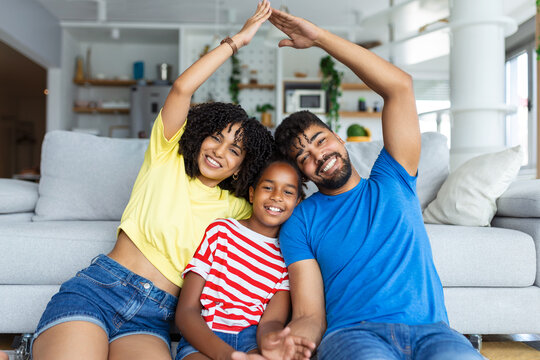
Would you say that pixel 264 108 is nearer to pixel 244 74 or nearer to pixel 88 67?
pixel 244 74

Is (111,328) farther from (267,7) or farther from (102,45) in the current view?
(102,45)

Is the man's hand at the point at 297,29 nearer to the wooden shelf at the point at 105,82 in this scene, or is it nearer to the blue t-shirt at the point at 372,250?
the blue t-shirt at the point at 372,250

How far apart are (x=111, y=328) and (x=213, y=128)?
0.66m

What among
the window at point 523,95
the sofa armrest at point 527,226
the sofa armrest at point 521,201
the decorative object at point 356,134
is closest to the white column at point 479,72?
the decorative object at point 356,134

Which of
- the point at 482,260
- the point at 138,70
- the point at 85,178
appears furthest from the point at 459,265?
the point at 138,70

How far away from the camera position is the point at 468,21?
9.89ft

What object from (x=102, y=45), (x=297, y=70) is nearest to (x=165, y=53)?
(x=102, y=45)

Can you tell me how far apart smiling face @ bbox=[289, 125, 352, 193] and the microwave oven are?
15.9ft

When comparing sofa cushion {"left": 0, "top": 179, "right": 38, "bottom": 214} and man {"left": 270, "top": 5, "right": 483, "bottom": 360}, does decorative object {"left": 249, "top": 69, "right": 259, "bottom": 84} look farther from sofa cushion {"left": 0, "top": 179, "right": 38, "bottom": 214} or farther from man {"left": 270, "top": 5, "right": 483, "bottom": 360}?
man {"left": 270, "top": 5, "right": 483, "bottom": 360}

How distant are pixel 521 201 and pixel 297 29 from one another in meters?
1.12

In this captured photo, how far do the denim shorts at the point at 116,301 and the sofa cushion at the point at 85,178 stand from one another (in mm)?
831

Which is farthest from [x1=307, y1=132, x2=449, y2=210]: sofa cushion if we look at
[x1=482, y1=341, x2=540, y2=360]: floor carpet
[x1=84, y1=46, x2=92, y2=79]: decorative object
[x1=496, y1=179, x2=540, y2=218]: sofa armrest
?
[x1=84, y1=46, x2=92, y2=79]: decorative object

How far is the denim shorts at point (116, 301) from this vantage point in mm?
1152

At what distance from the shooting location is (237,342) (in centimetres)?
114
